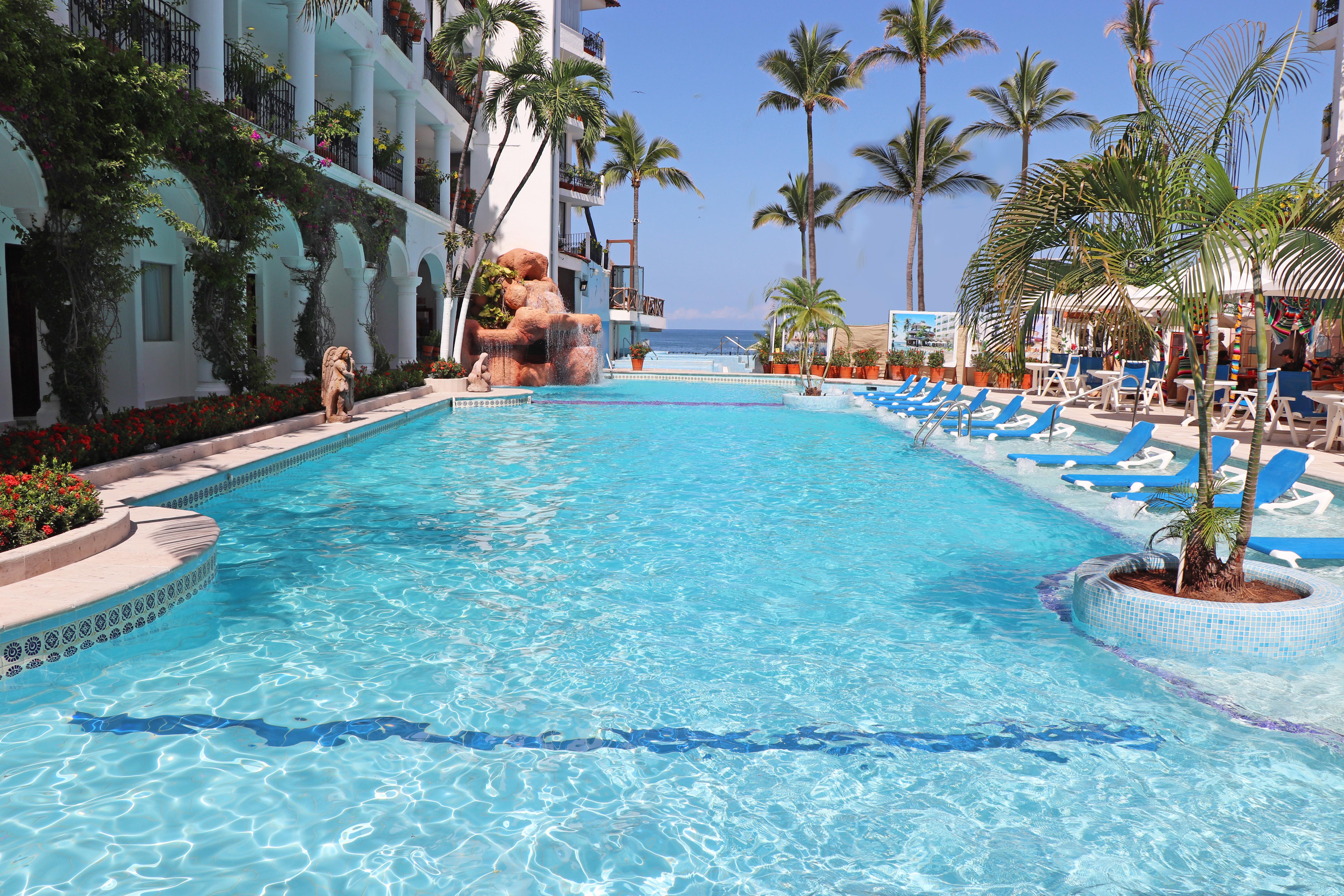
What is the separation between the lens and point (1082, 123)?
31250 millimetres

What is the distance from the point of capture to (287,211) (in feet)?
48.8

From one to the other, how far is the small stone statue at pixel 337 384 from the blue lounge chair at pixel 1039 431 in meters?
9.33

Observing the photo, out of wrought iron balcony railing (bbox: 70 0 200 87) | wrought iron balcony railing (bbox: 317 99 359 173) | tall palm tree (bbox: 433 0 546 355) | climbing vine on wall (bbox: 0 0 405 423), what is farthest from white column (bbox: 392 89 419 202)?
climbing vine on wall (bbox: 0 0 405 423)

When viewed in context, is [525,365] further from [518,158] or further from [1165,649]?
[1165,649]

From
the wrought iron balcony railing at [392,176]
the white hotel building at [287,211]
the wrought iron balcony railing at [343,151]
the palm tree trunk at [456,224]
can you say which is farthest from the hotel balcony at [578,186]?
the wrought iron balcony railing at [343,151]

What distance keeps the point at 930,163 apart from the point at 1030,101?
3835 millimetres

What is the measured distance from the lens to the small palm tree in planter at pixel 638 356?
3394 centimetres

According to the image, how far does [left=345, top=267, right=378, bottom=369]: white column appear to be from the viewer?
755 inches

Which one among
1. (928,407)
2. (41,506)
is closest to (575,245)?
(928,407)

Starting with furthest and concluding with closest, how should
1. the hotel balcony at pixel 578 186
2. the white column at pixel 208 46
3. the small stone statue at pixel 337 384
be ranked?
the hotel balcony at pixel 578 186 < the small stone statue at pixel 337 384 < the white column at pixel 208 46

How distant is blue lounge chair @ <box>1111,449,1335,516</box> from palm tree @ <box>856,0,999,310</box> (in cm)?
2487

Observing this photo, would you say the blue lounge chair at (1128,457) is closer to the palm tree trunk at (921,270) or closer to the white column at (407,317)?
the white column at (407,317)

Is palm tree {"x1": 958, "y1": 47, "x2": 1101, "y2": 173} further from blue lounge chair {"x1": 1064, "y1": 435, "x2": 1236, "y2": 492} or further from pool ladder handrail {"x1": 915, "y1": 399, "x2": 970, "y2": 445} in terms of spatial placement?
blue lounge chair {"x1": 1064, "y1": 435, "x2": 1236, "y2": 492}

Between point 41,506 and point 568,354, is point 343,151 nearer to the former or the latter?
point 568,354
